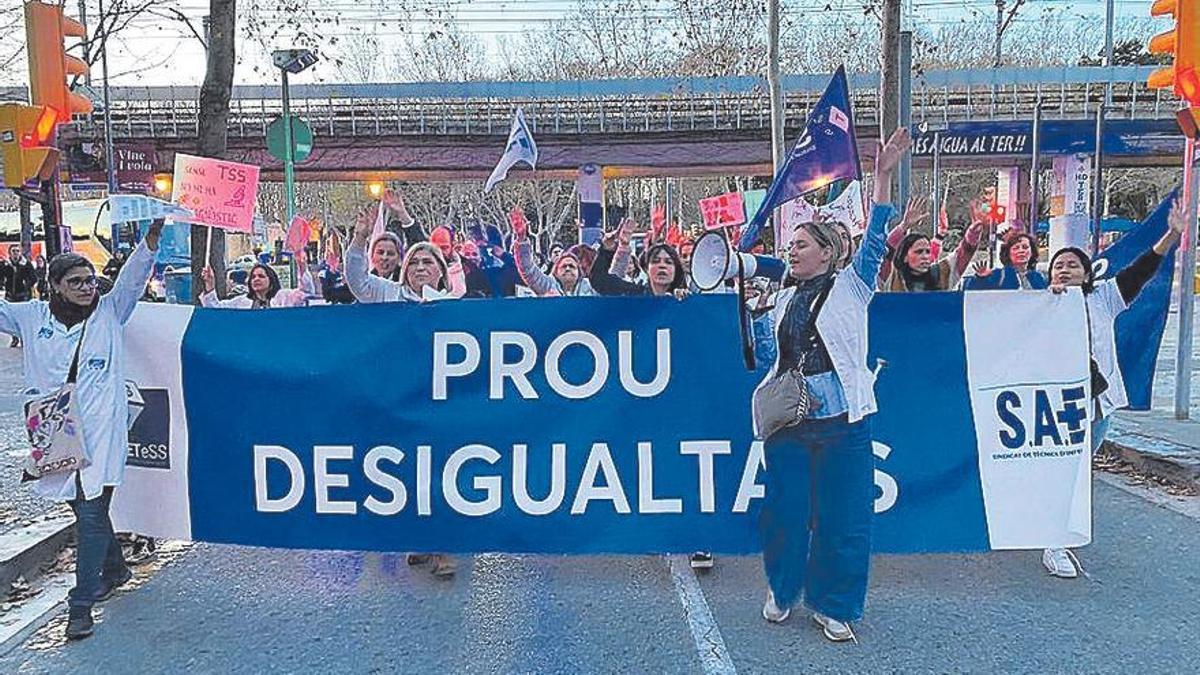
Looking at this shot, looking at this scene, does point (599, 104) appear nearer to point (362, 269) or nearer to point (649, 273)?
point (649, 273)

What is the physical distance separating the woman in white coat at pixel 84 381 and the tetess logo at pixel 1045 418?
405 cm

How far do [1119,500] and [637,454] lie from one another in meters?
3.38

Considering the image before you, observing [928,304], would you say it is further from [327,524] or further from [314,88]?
[314,88]

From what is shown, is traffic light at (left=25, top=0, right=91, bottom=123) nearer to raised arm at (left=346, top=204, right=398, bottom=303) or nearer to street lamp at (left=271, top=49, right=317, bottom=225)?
raised arm at (left=346, top=204, right=398, bottom=303)

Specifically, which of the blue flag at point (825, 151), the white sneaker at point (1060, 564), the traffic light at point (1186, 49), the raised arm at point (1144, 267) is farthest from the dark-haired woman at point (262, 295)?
the traffic light at point (1186, 49)

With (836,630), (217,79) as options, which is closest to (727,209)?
(217,79)

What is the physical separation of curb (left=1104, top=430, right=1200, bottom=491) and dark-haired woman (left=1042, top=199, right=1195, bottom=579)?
5.80 ft

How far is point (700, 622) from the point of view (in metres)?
4.50

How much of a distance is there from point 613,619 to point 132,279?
8.40 feet

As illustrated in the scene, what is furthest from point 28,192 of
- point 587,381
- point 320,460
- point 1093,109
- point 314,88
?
point 1093,109

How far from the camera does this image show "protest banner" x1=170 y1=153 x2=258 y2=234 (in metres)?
7.37

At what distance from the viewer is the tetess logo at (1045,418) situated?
502 cm

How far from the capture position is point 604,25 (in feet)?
119

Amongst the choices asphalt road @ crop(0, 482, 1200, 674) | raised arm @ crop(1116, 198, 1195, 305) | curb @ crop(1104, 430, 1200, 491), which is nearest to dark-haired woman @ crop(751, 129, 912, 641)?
asphalt road @ crop(0, 482, 1200, 674)
